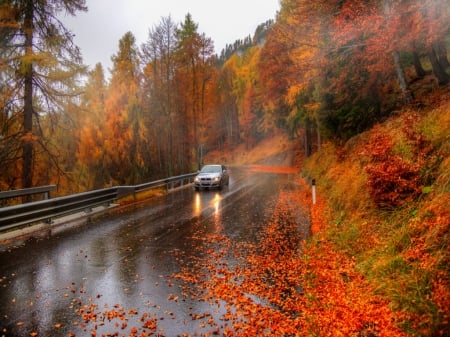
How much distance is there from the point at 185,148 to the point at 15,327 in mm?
31655

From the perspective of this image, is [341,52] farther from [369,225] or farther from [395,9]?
[369,225]

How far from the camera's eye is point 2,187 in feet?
50.1

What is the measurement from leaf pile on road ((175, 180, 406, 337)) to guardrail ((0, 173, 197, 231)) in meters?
5.60

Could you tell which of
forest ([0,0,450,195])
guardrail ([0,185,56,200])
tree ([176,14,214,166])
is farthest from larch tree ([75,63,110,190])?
tree ([176,14,214,166])

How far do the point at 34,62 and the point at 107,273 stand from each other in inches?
422

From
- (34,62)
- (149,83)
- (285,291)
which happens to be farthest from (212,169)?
(285,291)

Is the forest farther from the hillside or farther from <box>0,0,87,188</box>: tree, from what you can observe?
the hillside

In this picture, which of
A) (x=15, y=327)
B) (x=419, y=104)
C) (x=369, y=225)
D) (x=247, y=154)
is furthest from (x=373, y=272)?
(x=247, y=154)

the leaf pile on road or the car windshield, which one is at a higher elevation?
the car windshield

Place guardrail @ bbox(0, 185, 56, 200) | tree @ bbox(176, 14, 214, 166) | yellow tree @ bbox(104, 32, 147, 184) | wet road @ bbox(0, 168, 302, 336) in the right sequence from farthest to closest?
1. tree @ bbox(176, 14, 214, 166)
2. yellow tree @ bbox(104, 32, 147, 184)
3. guardrail @ bbox(0, 185, 56, 200)
4. wet road @ bbox(0, 168, 302, 336)

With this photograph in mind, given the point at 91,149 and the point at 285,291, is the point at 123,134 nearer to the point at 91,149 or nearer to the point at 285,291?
the point at 91,149

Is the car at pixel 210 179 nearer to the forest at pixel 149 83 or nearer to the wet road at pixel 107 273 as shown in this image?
the forest at pixel 149 83

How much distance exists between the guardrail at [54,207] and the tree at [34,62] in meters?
3.17

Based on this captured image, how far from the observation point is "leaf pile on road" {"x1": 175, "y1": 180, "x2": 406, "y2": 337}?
470cm
